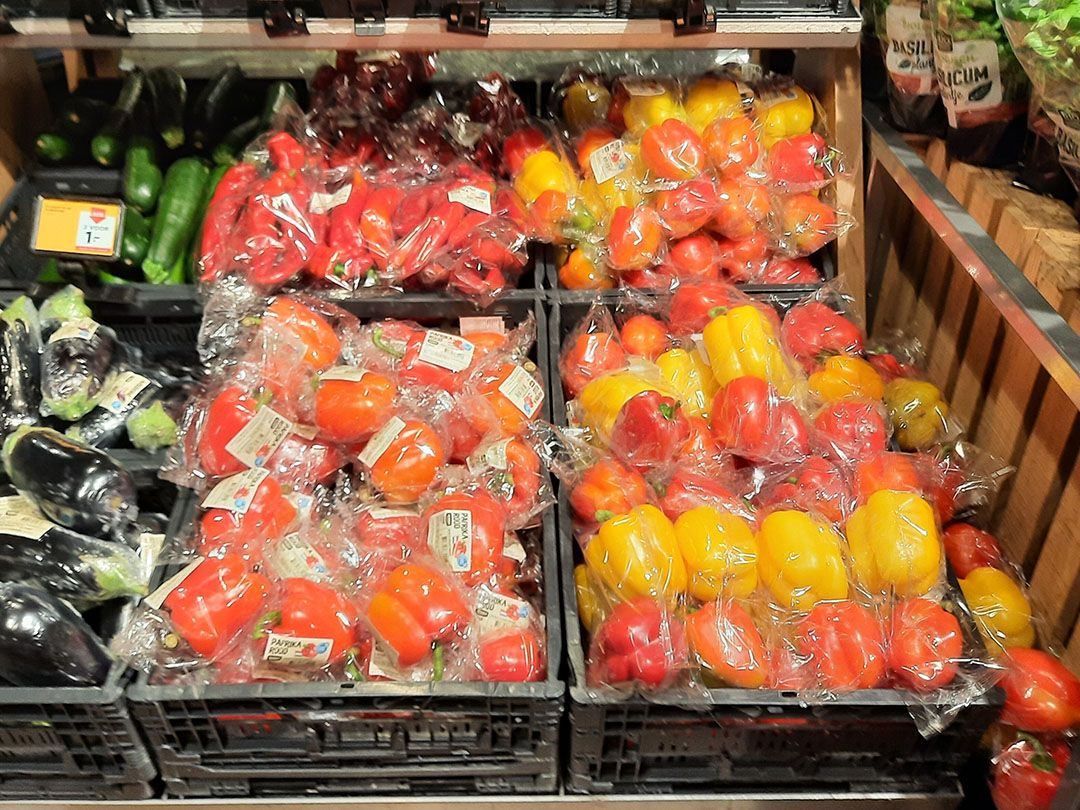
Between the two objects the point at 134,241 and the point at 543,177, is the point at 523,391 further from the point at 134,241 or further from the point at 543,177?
the point at 134,241

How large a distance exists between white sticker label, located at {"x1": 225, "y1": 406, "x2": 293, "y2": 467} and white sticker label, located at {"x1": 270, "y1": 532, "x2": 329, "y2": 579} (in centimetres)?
22

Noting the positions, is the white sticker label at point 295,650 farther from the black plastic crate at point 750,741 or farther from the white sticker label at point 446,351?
the white sticker label at point 446,351

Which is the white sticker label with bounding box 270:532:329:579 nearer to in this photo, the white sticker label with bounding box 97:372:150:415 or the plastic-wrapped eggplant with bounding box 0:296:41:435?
the white sticker label with bounding box 97:372:150:415

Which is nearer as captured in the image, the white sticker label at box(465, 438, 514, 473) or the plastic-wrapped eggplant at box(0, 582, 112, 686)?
the plastic-wrapped eggplant at box(0, 582, 112, 686)

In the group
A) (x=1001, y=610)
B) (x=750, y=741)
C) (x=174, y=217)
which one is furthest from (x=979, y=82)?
(x=174, y=217)

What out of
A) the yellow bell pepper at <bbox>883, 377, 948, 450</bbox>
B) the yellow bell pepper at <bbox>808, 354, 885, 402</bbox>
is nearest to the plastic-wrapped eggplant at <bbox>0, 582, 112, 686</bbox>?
the yellow bell pepper at <bbox>808, 354, 885, 402</bbox>

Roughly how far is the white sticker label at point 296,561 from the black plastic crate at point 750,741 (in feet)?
1.45

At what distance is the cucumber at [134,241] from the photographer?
212cm

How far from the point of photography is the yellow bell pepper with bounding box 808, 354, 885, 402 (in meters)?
1.95

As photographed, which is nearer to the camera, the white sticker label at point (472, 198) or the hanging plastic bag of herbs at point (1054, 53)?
the hanging plastic bag of herbs at point (1054, 53)

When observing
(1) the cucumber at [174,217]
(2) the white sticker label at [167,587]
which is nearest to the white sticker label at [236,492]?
(2) the white sticker label at [167,587]

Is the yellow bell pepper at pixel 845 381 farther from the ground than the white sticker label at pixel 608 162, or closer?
closer

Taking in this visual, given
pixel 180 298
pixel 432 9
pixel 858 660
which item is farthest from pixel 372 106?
pixel 858 660

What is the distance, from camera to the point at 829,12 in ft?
6.18
